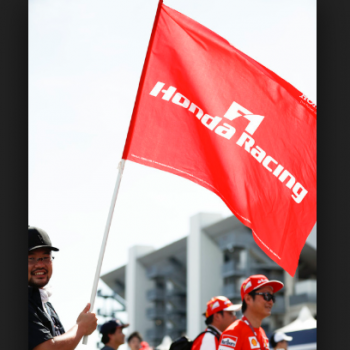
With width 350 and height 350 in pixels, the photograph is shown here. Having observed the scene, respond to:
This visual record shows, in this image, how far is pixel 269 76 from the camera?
459 cm

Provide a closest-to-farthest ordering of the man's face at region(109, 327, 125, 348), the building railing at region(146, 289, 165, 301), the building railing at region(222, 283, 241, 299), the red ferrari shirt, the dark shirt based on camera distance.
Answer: the dark shirt, the red ferrari shirt, the man's face at region(109, 327, 125, 348), the building railing at region(222, 283, 241, 299), the building railing at region(146, 289, 165, 301)

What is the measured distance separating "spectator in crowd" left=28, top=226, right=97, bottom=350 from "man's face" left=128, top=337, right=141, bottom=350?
20.9 feet

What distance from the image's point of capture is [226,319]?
18.2 feet

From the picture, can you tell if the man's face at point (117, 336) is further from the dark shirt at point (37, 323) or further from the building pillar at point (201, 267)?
the building pillar at point (201, 267)

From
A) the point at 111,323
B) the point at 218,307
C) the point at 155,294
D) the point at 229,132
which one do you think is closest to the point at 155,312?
the point at 155,294

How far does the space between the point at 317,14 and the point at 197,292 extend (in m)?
40.3

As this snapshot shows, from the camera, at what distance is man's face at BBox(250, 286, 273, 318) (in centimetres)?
455

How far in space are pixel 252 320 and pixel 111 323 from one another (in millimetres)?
2783

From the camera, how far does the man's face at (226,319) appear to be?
5545 mm

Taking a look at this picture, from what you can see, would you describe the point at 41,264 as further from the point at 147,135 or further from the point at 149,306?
the point at 149,306

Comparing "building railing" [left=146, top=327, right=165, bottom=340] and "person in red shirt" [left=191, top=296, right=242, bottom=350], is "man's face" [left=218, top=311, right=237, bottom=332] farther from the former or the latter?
"building railing" [left=146, top=327, right=165, bottom=340]

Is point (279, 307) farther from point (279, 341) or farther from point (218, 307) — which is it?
point (218, 307)

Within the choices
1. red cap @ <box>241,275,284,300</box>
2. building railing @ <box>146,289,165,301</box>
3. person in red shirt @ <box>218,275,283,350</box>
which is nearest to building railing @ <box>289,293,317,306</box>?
building railing @ <box>146,289,165,301</box>

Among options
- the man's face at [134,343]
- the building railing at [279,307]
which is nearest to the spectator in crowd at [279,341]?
the man's face at [134,343]
